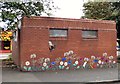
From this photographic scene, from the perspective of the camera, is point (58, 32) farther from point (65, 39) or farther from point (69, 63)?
point (69, 63)

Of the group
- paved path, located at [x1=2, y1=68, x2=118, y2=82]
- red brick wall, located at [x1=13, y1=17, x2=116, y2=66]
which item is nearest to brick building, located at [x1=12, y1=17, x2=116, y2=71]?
red brick wall, located at [x1=13, y1=17, x2=116, y2=66]

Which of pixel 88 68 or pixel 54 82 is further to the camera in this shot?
pixel 88 68

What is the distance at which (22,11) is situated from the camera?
1606 cm

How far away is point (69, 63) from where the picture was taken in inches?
682

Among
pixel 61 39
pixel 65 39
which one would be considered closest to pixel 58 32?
pixel 61 39

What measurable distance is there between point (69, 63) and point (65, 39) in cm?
164

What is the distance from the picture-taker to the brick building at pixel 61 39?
1620 centimetres

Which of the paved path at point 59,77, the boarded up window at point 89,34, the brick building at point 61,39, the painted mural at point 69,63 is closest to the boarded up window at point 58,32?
the brick building at point 61,39

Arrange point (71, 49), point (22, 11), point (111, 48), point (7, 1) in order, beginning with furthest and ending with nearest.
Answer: point (111, 48), point (71, 49), point (22, 11), point (7, 1)

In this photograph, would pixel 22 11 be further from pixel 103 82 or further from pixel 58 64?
pixel 103 82

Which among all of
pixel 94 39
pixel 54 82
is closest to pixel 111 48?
pixel 94 39

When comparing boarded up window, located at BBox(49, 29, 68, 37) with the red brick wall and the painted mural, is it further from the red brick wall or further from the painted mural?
the painted mural

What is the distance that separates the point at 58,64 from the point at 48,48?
1279 millimetres

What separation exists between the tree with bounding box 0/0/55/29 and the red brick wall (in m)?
0.43
